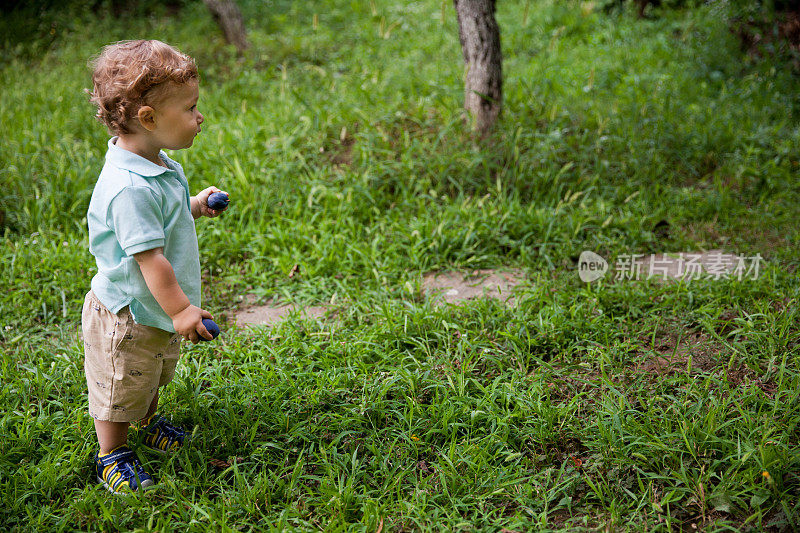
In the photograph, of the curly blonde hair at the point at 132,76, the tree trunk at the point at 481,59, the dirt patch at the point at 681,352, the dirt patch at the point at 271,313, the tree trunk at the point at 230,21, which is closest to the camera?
the curly blonde hair at the point at 132,76

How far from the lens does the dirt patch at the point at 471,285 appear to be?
3.23 metres

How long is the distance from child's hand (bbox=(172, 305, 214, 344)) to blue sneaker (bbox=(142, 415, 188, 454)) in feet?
2.06

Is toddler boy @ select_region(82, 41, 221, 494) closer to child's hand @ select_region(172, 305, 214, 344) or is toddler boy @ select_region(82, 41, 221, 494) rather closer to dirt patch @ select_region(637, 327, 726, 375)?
child's hand @ select_region(172, 305, 214, 344)

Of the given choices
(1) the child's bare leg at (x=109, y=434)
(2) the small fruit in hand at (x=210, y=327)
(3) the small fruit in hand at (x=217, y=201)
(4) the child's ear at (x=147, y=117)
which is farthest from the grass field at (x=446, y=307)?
(4) the child's ear at (x=147, y=117)

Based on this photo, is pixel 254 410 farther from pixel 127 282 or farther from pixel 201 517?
pixel 127 282

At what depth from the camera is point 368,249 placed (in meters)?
3.58

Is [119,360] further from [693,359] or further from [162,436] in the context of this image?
[693,359]

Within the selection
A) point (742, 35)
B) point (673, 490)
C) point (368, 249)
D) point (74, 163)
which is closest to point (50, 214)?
point (74, 163)

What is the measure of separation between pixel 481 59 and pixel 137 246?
3015mm

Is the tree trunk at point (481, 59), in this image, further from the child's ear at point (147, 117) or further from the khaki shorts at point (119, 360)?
the khaki shorts at point (119, 360)

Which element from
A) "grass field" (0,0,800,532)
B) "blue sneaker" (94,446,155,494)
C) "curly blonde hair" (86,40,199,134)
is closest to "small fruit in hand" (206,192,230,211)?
"curly blonde hair" (86,40,199,134)

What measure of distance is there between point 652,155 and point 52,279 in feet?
12.1

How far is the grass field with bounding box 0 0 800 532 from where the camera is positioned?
84.0 inches

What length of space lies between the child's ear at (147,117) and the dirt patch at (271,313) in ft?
4.38
